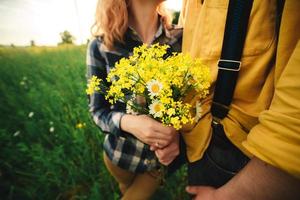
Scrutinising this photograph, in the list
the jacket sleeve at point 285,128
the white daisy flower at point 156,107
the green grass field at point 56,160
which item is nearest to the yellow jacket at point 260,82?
the jacket sleeve at point 285,128

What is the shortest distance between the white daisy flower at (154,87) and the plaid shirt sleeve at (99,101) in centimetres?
59

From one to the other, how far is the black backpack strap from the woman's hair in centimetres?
70

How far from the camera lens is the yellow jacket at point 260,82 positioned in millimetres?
589

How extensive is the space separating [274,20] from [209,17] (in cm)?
23

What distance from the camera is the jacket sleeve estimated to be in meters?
0.57

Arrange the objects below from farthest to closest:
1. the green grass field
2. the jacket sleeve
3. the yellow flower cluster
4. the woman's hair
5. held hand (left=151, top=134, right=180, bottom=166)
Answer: the green grass field < the woman's hair < held hand (left=151, top=134, right=180, bottom=166) < the yellow flower cluster < the jacket sleeve

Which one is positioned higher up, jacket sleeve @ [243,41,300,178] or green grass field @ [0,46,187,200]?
jacket sleeve @ [243,41,300,178]

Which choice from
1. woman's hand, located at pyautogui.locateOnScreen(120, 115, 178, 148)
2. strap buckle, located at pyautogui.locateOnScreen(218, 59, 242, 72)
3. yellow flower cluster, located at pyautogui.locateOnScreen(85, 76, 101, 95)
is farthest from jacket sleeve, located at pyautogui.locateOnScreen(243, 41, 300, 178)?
yellow flower cluster, located at pyautogui.locateOnScreen(85, 76, 101, 95)

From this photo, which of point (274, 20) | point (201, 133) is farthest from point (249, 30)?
point (201, 133)

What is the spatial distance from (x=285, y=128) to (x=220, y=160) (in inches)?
17.7

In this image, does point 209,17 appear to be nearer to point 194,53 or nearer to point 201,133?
point 194,53

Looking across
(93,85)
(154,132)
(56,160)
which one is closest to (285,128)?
(154,132)

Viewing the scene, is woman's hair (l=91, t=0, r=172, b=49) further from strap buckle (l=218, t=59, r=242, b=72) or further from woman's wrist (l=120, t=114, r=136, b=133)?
strap buckle (l=218, t=59, r=242, b=72)

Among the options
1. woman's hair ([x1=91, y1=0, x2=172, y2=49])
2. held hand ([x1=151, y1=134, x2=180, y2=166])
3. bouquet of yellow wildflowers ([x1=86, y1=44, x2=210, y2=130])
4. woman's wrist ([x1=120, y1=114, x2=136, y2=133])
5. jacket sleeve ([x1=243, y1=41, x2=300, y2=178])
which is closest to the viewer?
jacket sleeve ([x1=243, y1=41, x2=300, y2=178])
